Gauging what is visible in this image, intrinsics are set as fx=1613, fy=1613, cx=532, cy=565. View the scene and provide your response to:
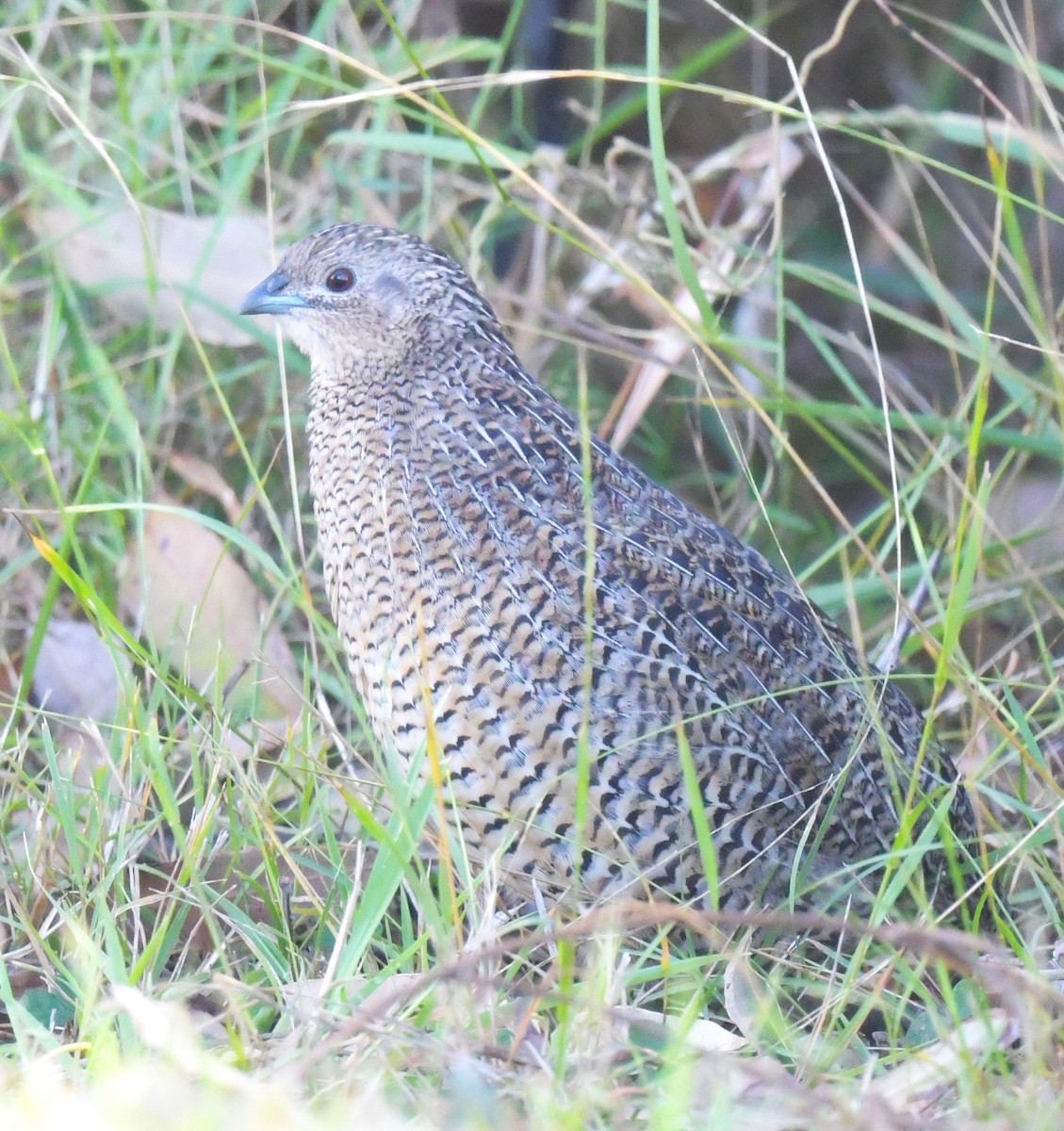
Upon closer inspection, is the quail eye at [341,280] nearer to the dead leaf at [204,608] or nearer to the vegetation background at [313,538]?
the vegetation background at [313,538]

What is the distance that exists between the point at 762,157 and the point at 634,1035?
2.49m

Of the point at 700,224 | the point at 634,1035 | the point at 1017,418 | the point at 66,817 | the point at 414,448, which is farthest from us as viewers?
the point at 1017,418

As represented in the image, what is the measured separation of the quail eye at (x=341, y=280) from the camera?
10.4ft

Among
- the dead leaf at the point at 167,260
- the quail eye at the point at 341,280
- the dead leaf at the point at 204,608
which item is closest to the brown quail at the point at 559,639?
the quail eye at the point at 341,280

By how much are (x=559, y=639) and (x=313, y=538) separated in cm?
141

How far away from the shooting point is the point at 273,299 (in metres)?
3.22

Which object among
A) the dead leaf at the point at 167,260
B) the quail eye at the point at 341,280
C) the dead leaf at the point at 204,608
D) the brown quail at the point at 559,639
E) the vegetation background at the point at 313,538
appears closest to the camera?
the vegetation background at the point at 313,538

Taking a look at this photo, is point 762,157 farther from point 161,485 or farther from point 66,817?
point 66,817

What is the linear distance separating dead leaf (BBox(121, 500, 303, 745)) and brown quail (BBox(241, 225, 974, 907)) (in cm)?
48

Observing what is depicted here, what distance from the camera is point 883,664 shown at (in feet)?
11.2

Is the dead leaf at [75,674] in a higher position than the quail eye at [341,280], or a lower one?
lower

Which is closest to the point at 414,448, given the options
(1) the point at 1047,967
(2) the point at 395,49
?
(1) the point at 1047,967

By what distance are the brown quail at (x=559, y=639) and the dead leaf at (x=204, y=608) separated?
1.56 ft

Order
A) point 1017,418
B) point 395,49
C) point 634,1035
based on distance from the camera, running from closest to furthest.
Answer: point 634,1035 < point 395,49 < point 1017,418
